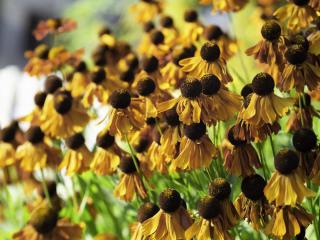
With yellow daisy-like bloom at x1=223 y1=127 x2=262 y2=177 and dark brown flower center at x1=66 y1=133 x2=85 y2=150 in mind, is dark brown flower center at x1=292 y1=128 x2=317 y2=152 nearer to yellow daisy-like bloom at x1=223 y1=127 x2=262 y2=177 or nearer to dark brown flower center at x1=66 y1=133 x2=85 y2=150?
yellow daisy-like bloom at x1=223 y1=127 x2=262 y2=177

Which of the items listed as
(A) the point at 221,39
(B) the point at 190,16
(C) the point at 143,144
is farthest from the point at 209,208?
(B) the point at 190,16

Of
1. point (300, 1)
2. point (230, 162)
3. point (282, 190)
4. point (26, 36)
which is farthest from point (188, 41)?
point (26, 36)

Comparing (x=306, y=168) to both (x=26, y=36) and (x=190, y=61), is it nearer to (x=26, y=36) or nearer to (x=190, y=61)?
(x=190, y=61)

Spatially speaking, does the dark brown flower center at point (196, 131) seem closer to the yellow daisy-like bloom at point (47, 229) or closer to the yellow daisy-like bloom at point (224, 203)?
the yellow daisy-like bloom at point (224, 203)

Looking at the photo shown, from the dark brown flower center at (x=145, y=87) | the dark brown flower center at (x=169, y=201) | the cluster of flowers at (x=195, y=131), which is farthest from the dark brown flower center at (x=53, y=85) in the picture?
the dark brown flower center at (x=169, y=201)

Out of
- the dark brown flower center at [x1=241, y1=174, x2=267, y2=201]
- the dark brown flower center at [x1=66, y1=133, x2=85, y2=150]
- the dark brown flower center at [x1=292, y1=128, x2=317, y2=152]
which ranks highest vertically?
the dark brown flower center at [x1=292, y1=128, x2=317, y2=152]

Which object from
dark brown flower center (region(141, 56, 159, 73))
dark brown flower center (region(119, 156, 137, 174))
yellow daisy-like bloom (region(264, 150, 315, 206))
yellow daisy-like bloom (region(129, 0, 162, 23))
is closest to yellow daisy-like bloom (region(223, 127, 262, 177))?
yellow daisy-like bloom (region(264, 150, 315, 206))
